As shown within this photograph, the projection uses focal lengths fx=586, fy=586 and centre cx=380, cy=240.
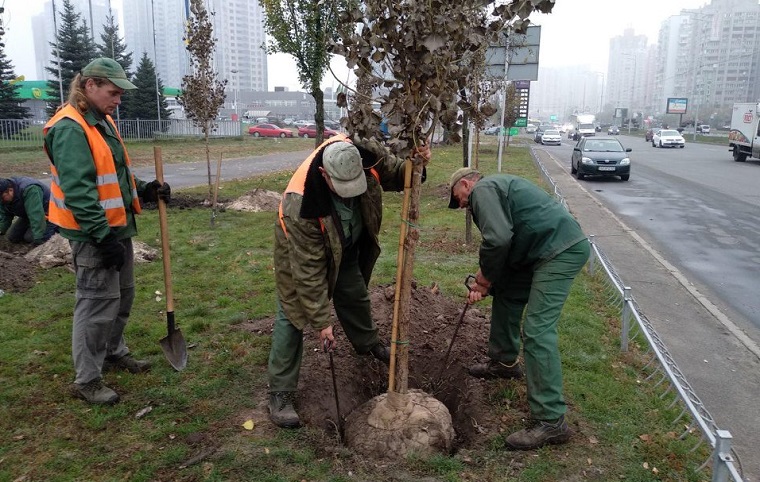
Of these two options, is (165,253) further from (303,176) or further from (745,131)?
(745,131)

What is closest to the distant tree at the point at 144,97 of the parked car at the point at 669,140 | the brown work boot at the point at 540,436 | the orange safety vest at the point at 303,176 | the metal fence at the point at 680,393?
the parked car at the point at 669,140

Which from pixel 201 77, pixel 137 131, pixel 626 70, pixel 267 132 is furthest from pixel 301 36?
pixel 626 70

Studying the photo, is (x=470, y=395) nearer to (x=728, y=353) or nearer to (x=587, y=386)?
(x=587, y=386)

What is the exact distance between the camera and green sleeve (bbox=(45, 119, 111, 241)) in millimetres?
3543

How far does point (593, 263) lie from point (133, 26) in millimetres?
72149

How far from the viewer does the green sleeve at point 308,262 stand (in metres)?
3.39

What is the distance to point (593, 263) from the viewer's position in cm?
707

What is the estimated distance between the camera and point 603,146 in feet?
67.5

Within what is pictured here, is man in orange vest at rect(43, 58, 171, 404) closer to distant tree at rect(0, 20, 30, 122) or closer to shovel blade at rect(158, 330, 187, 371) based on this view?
shovel blade at rect(158, 330, 187, 371)

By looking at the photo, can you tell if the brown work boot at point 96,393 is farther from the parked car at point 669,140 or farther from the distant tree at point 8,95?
the parked car at point 669,140

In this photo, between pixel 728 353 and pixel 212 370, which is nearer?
pixel 212 370

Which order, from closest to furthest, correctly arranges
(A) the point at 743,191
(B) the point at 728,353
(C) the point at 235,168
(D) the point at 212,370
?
(D) the point at 212,370
(B) the point at 728,353
(A) the point at 743,191
(C) the point at 235,168

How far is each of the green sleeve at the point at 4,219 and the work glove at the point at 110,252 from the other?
4991 mm

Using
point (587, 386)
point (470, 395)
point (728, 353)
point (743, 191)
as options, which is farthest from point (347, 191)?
point (743, 191)
